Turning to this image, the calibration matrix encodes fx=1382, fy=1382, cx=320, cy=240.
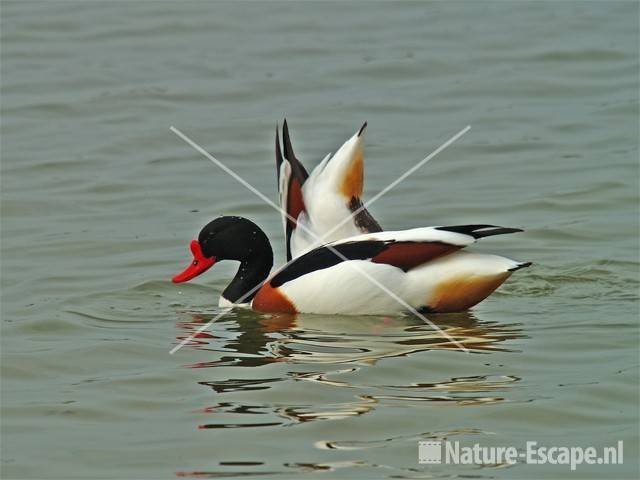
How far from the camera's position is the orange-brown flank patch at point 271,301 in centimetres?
957

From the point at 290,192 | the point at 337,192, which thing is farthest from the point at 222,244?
the point at 337,192

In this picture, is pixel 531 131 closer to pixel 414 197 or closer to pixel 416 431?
pixel 414 197

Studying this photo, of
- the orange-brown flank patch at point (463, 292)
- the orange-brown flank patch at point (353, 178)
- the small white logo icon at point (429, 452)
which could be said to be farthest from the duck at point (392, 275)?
the small white logo icon at point (429, 452)

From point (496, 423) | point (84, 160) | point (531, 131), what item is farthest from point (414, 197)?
point (496, 423)

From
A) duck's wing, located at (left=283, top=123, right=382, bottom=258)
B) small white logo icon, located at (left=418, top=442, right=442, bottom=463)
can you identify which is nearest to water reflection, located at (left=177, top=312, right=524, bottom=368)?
duck's wing, located at (left=283, top=123, right=382, bottom=258)

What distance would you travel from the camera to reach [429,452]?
21.7ft

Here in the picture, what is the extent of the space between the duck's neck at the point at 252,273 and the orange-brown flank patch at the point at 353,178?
28.1 inches

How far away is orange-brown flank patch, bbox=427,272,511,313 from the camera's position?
912 cm

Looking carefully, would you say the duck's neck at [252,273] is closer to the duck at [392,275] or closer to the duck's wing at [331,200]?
the duck's wing at [331,200]

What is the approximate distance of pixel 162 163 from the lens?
46.7ft

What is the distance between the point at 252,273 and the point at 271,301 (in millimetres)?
634

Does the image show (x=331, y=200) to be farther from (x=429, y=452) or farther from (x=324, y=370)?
(x=429, y=452)

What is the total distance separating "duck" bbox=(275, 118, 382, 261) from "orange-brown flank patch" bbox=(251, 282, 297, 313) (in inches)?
18.0

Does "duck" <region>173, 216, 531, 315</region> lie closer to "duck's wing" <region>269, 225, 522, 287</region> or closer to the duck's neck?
"duck's wing" <region>269, 225, 522, 287</region>
